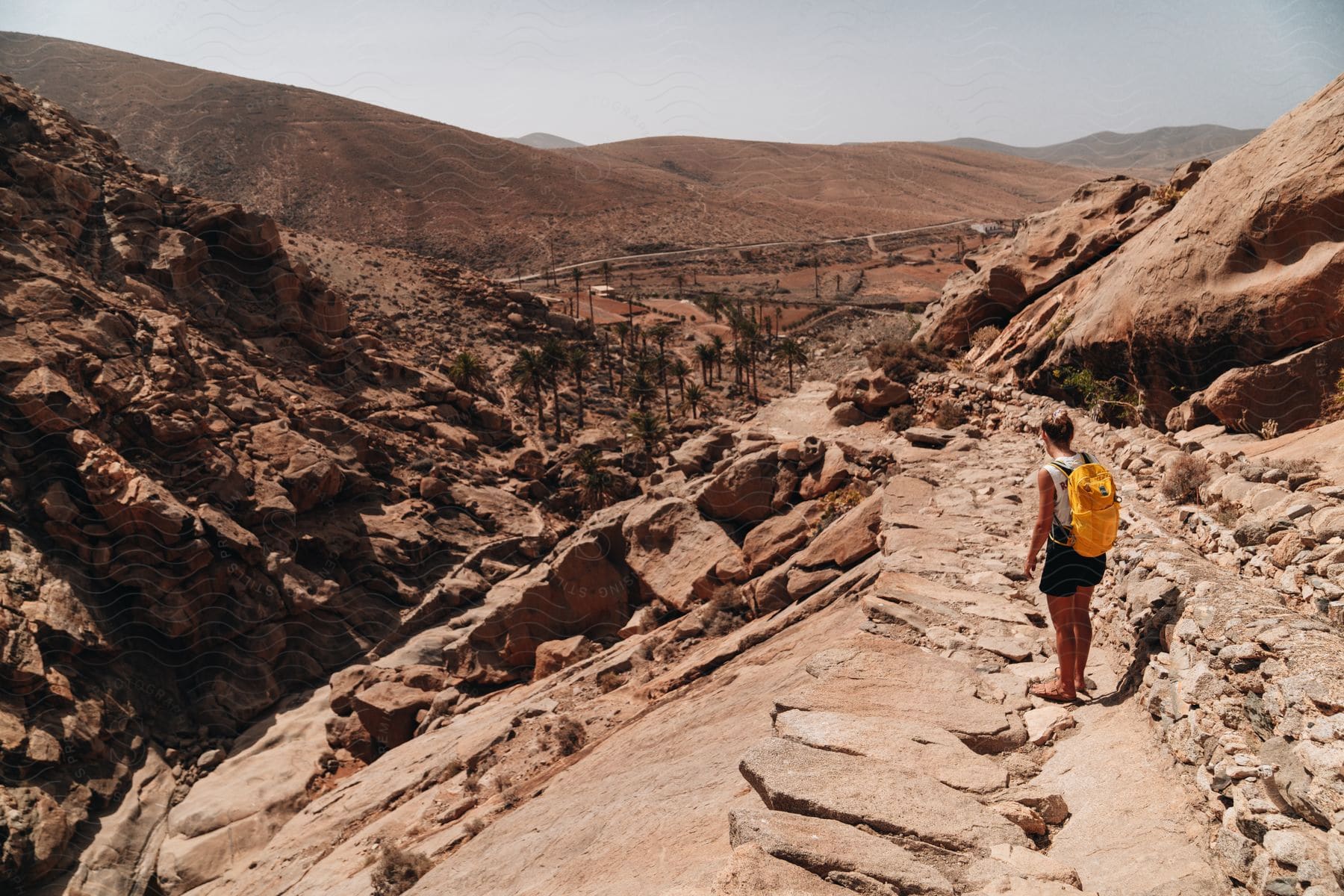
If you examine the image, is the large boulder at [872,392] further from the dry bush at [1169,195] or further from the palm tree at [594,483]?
the palm tree at [594,483]

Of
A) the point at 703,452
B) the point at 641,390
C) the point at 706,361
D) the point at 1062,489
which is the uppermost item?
the point at 1062,489

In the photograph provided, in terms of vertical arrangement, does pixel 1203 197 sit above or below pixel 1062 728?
above

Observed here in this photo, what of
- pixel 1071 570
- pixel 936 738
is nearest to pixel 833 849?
pixel 936 738

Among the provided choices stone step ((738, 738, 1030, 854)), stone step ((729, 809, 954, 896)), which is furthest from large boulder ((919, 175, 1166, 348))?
stone step ((729, 809, 954, 896))

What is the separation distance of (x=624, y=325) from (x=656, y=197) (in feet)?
214

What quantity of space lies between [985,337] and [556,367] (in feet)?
111

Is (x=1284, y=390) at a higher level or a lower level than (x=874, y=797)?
higher

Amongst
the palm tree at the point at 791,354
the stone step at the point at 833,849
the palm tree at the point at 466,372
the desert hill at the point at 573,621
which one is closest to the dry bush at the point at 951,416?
the desert hill at the point at 573,621

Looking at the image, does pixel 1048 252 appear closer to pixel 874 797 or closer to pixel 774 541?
pixel 774 541

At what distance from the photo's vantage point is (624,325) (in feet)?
207

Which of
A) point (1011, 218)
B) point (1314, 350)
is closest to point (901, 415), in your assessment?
point (1314, 350)

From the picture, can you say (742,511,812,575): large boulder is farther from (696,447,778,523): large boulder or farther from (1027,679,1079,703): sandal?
(1027,679,1079,703): sandal

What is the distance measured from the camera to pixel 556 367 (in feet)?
158

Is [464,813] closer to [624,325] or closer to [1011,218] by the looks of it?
[624,325]
